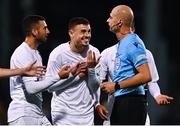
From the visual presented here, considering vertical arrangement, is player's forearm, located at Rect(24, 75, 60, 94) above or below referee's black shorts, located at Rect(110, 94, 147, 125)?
above

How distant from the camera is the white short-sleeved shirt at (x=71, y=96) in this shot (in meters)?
10.2

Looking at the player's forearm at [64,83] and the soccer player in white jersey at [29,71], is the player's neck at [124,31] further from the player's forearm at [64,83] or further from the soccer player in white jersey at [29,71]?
the soccer player in white jersey at [29,71]

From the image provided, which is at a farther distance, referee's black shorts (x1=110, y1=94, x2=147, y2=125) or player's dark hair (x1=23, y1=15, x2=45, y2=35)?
player's dark hair (x1=23, y1=15, x2=45, y2=35)

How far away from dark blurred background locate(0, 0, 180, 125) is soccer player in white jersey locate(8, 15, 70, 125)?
9.02 metres

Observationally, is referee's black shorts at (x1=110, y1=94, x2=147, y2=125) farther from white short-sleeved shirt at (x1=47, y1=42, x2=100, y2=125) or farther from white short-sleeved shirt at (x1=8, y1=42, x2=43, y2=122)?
white short-sleeved shirt at (x1=8, y1=42, x2=43, y2=122)

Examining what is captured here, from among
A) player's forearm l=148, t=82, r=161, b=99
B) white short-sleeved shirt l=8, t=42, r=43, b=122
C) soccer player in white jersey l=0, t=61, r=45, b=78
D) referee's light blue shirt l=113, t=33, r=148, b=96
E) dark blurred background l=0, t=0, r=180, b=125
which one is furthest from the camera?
dark blurred background l=0, t=0, r=180, b=125

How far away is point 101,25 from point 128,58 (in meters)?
12.1

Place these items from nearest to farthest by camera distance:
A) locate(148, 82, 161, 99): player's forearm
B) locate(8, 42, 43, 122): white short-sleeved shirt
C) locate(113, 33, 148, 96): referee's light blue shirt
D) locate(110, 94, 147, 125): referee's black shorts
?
1. locate(113, 33, 148, 96): referee's light blue shirt
2. locate(110, 94, 147, 125): referee's black shorts
3. locate(8, 42, 43, 122): white short-sleeved shirt
4. locate(148, 82, 161, 99): player's forearm

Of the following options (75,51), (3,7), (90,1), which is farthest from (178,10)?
(75,51)

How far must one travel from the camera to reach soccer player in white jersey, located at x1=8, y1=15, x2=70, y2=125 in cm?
957

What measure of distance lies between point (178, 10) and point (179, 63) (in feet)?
4.24

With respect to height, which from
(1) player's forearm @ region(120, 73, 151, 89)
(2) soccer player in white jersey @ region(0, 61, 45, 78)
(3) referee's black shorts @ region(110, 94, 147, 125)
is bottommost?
(3) referee's black shorts @ region(110, 94, 147, 125)

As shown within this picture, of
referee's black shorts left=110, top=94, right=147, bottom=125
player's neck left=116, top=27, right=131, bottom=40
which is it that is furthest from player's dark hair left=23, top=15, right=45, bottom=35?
referee's black shorts left=110, top=94, right=147, bottom=125

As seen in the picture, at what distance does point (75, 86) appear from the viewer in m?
10.2
